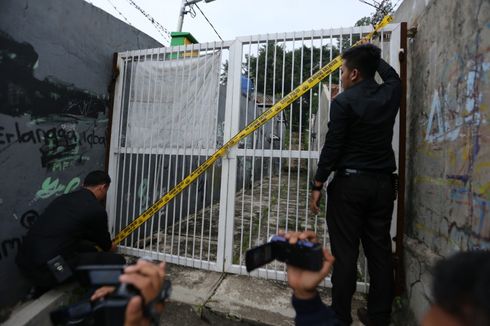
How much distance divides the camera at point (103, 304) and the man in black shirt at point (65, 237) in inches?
65.3

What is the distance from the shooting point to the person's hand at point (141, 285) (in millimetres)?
677

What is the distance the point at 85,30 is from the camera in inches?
120

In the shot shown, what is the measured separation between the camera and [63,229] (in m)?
2.17

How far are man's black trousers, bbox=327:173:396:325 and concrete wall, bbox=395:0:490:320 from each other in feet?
0.82

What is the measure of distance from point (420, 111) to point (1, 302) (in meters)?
3.74

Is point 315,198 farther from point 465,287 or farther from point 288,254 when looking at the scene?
point 465,287

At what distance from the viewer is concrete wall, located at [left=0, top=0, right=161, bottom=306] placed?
2.37m

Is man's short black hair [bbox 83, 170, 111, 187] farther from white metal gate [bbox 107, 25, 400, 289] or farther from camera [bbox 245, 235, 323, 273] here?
camera [bbox 245, 235, 323, 273]

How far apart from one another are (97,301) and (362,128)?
176cm

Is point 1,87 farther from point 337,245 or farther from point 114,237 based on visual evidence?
point 337,245

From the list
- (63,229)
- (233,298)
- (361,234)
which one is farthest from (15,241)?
(361,234)

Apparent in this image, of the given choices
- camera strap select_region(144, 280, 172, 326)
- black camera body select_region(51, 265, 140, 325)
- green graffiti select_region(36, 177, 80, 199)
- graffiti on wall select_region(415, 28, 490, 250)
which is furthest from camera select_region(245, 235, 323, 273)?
green graffiti select_region(36, 177, 80, 199)

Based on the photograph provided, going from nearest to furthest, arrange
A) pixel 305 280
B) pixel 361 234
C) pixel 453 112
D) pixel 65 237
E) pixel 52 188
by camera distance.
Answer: pixel 305 280 → pixel 453 112 → pixel 361 234 → pixel 65 237 → pixel 52 188

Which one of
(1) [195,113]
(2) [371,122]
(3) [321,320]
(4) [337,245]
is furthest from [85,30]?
(3) [321,320]
